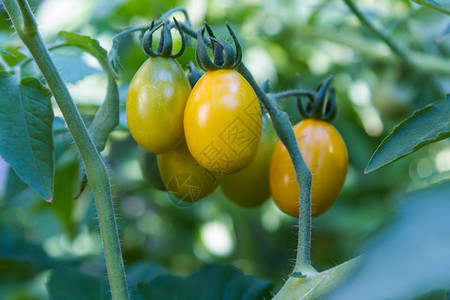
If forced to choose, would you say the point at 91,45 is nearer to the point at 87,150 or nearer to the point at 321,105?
the point at 87,150

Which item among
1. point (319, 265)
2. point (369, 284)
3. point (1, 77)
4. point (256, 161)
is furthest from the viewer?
point (319, 265)

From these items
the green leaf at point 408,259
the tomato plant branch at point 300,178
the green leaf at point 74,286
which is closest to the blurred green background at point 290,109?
the green leaf at point 74,286

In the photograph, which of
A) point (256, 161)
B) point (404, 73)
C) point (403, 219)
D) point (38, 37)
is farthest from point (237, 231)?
point (403, 219)

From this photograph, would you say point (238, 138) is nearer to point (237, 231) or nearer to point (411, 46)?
point (237, 231)

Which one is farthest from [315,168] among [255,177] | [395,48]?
[395,48]

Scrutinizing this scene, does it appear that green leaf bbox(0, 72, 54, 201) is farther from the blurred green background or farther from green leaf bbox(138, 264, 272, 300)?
the blurred green background

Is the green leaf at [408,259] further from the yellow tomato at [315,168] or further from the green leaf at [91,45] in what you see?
the green leaf at [91,45]
